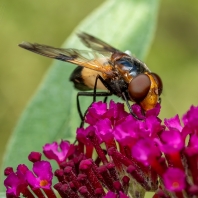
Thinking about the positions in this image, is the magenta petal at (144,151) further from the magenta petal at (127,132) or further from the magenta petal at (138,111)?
the magenta petal at (138,111)

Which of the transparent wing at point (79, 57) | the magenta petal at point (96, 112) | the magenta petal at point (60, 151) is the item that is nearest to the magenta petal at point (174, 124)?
the magenta petal at point (96, 112)

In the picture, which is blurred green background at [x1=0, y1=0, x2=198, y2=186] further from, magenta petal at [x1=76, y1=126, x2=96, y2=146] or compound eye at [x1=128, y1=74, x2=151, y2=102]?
magenta petal at [x1=76, y1=126, x2=96, y2=146]

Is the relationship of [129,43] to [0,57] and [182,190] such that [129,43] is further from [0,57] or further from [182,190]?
[0,57]

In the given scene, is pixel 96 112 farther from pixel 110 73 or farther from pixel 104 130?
pixel 110 73

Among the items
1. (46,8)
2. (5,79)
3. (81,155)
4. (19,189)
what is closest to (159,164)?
(81,155)

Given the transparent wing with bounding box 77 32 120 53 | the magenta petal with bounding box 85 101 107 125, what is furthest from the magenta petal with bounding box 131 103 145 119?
the transparent wing with bounding box 77 32 120 53

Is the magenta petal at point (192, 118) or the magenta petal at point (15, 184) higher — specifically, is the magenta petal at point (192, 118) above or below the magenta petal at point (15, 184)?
above
